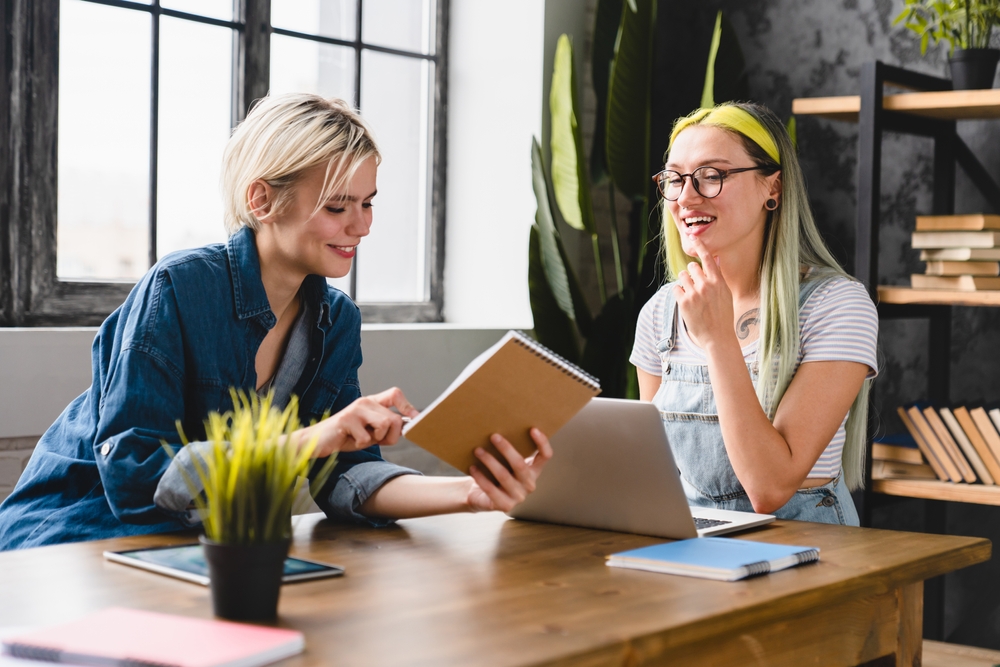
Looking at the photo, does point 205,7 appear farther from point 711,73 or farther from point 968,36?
point 968,36

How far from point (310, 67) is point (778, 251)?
79.1 inches

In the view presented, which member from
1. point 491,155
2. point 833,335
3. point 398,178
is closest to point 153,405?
point 833,335

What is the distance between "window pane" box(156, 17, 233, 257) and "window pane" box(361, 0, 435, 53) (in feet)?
1.96

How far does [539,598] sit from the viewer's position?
3.79ft

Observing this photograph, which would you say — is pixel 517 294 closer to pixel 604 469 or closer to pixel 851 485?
pixel 851 485

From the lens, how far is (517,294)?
382cm

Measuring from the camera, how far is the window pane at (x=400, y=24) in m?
3.71

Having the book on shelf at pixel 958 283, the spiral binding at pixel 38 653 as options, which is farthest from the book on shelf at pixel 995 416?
the spiral binding at pixel 38 653

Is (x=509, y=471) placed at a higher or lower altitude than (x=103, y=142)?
lower

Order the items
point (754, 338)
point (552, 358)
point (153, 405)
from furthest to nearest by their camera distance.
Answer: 1. point (754, 338)
2. point (153, 405)
3. point (552, 358)

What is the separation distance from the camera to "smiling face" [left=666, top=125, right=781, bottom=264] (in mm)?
2123

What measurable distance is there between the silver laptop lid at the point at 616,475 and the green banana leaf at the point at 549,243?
6.08 ft

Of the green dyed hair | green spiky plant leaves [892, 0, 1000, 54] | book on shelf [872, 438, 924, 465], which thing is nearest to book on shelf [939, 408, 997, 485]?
book on shelf [872, 438, 924, 465]

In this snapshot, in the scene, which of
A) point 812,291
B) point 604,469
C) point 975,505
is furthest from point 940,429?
point 604,469
